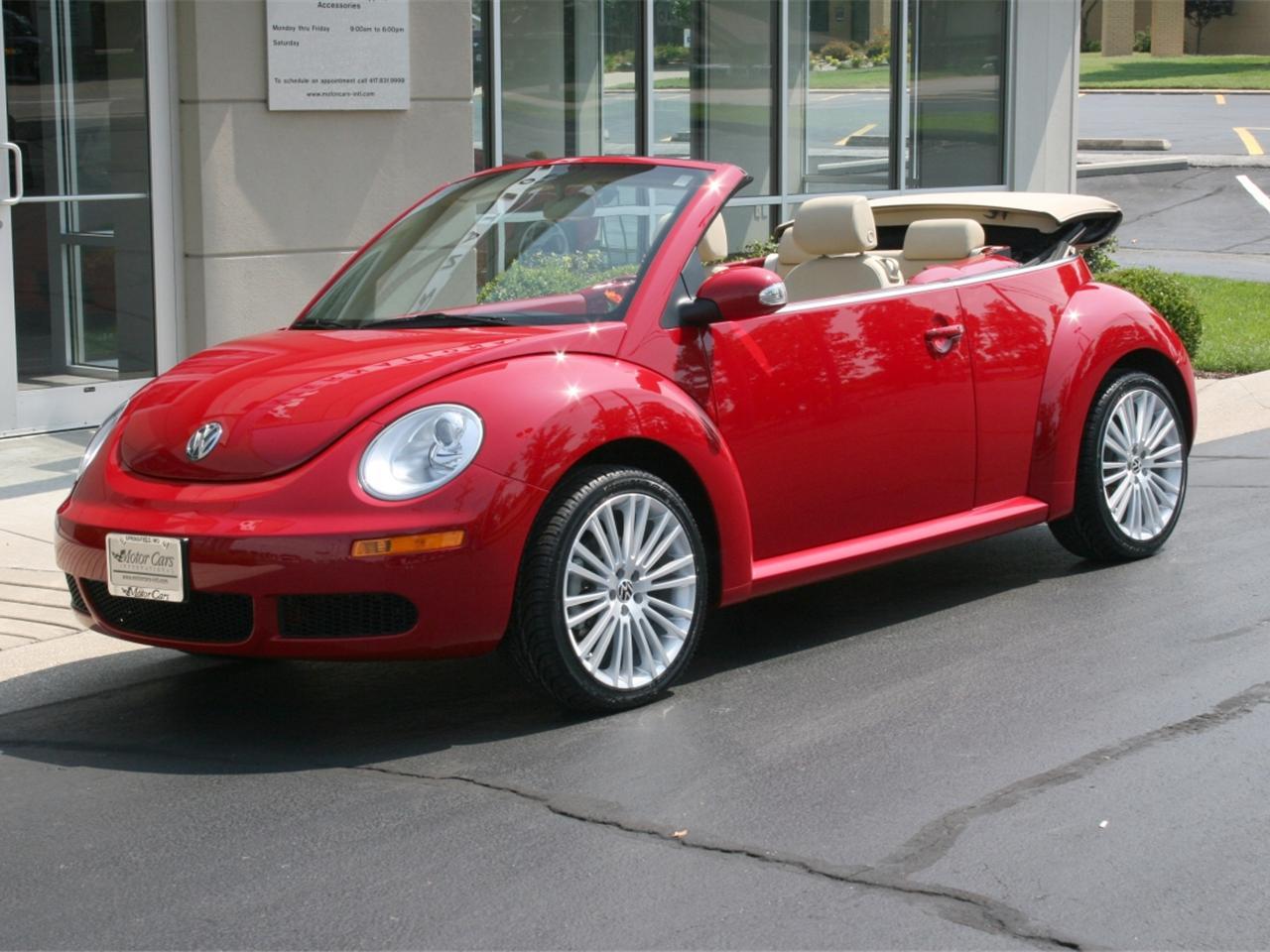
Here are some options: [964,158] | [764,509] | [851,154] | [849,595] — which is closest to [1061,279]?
[849,595]

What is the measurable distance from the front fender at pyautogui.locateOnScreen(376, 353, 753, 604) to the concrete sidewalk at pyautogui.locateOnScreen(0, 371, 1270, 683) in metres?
1.76

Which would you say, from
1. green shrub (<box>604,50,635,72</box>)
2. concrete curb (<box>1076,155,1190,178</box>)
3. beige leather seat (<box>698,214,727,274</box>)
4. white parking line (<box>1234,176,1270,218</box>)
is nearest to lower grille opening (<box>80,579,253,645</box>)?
beige leather seat (<box>698,214,727,274</box>)

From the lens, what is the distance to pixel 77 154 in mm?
10023

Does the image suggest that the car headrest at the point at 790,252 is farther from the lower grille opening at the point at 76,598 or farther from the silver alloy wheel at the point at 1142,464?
the lower grille opening at the point at 76,598

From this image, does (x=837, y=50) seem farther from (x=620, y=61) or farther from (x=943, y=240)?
(x=943, y=240)

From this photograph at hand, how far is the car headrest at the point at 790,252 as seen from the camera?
282 inches

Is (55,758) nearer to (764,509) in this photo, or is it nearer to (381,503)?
(381,503)

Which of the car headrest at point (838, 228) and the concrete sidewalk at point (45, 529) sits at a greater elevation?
the car headrest at point (838, 228)

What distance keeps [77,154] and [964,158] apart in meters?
8.49

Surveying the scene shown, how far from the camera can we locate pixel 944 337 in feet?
21.1

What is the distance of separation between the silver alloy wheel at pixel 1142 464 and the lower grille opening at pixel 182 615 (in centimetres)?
340

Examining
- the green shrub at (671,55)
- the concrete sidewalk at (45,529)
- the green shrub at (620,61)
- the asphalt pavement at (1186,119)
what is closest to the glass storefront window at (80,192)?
the concrete sidewalk at (45,529)

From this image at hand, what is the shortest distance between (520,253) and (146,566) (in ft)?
5.37

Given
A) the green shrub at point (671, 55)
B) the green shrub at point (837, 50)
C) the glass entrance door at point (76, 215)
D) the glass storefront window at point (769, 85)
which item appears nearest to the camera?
the glass entrance door at point (76, 215)
